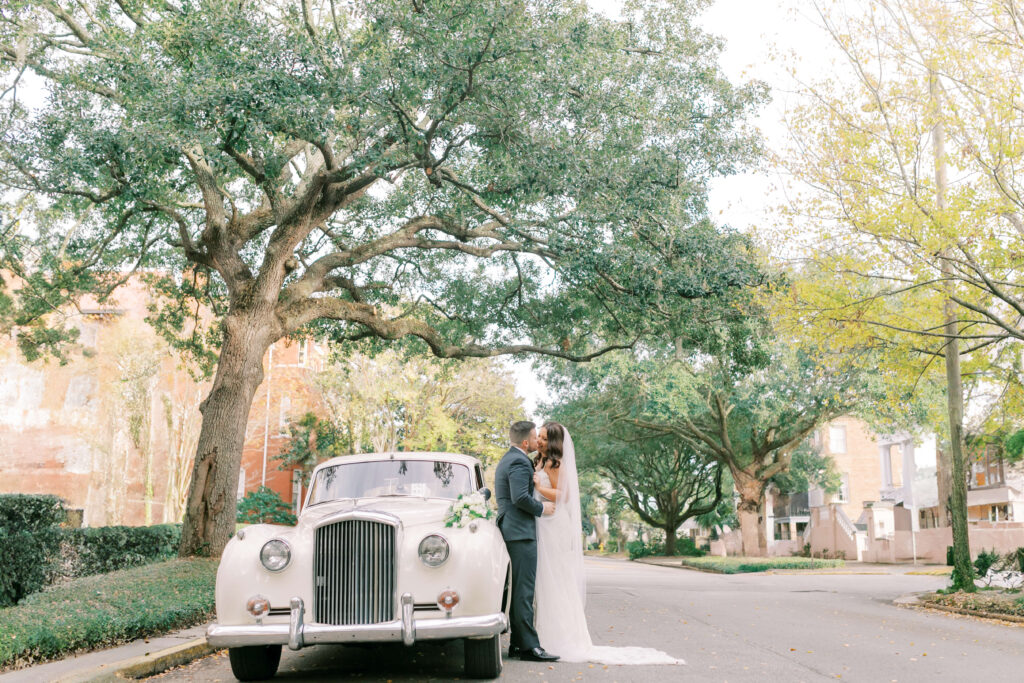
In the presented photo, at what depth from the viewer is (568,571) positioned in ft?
27.6

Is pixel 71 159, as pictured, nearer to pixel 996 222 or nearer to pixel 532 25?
pixel 532 25

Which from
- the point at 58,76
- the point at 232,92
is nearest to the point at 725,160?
the point at 232,92

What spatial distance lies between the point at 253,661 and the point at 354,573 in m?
1.32

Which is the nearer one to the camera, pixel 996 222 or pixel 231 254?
pixel 996 222

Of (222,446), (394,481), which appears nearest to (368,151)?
(222,446)

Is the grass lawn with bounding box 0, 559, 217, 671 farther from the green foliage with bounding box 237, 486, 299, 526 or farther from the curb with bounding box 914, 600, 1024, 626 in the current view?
the green foliage with bounding box 237, 486, 299, 526

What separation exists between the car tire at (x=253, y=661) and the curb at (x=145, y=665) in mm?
819

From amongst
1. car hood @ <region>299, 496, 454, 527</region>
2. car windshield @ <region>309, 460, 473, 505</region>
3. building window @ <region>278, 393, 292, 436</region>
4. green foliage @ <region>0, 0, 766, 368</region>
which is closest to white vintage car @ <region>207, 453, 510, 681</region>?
car hood @ <region>299, 496, 454, 527</region>

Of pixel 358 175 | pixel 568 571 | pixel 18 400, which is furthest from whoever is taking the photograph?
pixel 18 400

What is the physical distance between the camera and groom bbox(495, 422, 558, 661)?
793cm

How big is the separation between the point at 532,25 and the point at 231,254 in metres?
7.35

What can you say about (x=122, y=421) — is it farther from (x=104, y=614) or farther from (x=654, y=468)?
(x=104, y=614)

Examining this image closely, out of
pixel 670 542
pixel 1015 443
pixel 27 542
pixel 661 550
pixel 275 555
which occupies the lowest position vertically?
pixel 661 550

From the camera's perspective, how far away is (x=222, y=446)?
15.0 m
